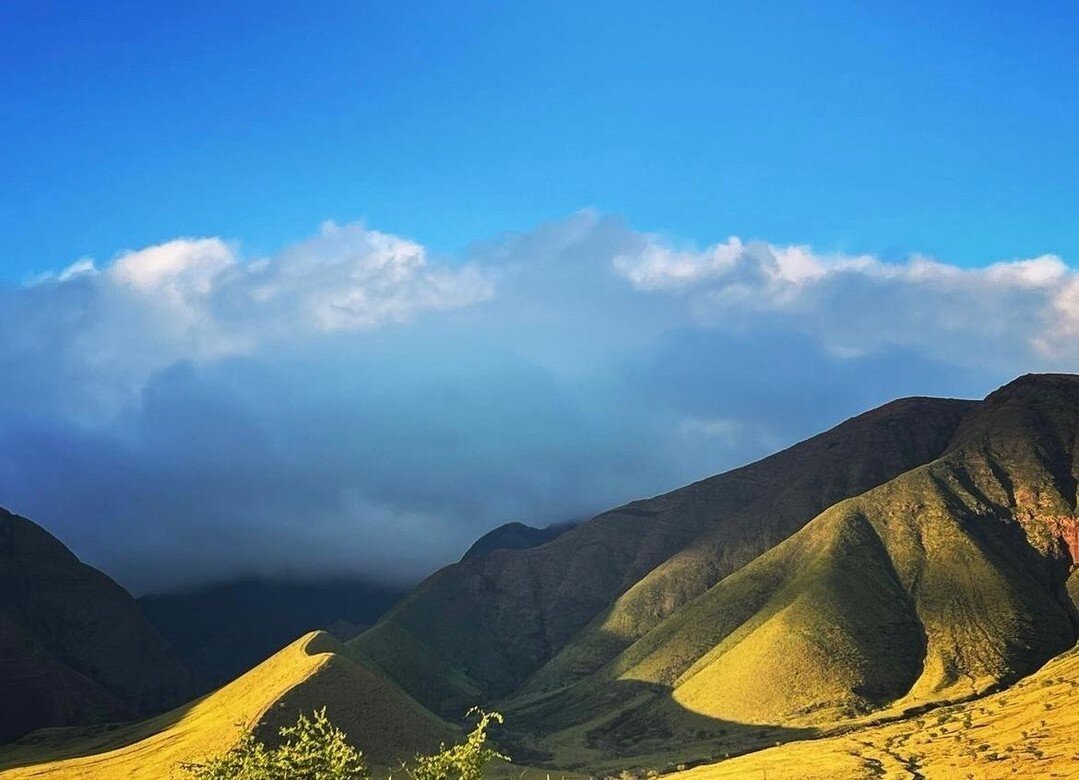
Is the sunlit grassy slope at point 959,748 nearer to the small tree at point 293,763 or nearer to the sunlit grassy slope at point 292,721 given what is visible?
the sunlit grassy slope at point 292,721

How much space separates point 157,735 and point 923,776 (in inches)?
5838

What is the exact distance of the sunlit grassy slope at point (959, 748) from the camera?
425 feet

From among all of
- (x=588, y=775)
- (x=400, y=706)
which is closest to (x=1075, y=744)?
(x=588, y=775)

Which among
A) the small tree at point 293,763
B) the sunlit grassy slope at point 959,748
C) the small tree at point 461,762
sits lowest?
the sunlit grassy slope at point 959,748

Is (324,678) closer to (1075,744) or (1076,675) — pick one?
(1075,744)

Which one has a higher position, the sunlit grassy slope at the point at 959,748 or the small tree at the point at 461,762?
the small tree at the point at 461,762

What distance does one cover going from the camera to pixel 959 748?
147500mm

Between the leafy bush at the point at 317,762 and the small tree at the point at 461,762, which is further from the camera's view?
the small tree at the point at 461,762

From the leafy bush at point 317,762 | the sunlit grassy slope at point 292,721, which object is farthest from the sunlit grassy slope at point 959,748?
the leafy bush at point 317,762

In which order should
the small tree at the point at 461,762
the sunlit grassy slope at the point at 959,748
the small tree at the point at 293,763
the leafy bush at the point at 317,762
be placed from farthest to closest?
the sunlit grassy slope at the point at 959,748, the small tree at the point at 461,762, the leafy bush at the point at 317,762, the small tree at the point at 293,763

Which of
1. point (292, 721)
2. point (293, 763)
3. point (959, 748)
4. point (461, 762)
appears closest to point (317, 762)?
point (293, 763)

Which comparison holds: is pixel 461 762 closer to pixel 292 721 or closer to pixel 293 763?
pixel 293 763

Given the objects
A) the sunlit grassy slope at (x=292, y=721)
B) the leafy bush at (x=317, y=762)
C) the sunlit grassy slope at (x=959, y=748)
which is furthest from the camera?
the sunlit grassy slope at (x=292, y=721)

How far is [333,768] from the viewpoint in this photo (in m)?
38.0
